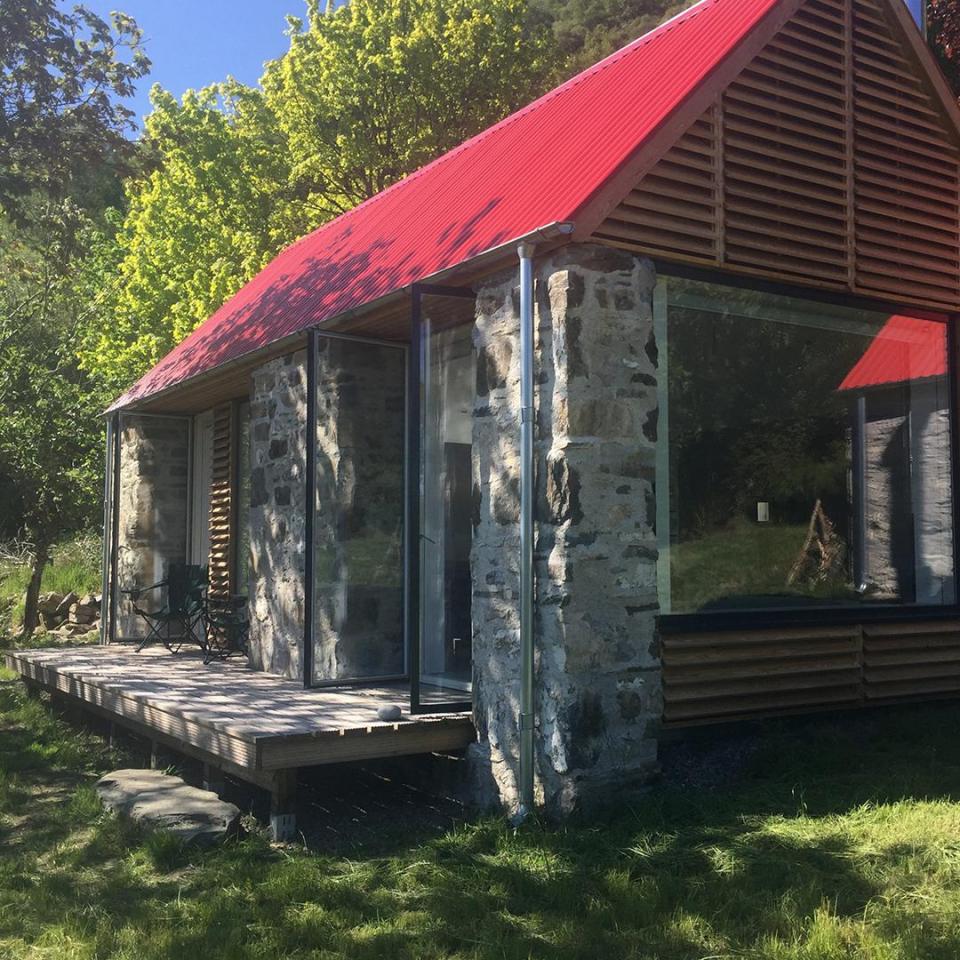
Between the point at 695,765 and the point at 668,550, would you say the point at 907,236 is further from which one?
the point at 695,765

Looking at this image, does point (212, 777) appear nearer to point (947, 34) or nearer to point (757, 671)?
point (757, 671)

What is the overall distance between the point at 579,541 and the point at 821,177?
3232mm

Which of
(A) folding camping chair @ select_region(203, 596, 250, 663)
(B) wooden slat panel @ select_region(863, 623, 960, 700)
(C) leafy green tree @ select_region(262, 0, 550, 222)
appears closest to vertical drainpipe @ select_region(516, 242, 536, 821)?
(B) wooden slat panel @ select_region(863, 623, 960, 700)

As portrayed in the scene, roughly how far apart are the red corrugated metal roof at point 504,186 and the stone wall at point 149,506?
3.92ft

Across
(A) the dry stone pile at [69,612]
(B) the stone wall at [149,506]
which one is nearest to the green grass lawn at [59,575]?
(A) the dry stone pile at [69,612]

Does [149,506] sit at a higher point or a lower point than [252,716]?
higher

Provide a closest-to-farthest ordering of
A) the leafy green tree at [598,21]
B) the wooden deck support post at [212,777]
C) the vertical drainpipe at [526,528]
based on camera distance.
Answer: the vertical drainpipe at [526,528]
the wooden deck support post at [212,777]
the leafy green tree at [598,21]

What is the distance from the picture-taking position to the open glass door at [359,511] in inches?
319

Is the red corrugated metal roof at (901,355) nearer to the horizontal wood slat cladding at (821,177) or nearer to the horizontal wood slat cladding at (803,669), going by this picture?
the horizontal wood slat cladding at (821,177)

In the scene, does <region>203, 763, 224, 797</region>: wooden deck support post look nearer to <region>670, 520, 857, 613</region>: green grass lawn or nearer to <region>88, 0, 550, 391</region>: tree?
<region>670, 520, 857, 613</region>: green grass lawn

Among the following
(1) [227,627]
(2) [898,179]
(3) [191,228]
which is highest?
(3) [191,228]

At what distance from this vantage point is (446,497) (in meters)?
7.55

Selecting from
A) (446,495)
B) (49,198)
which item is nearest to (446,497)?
(446,495)

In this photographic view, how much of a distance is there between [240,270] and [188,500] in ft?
32.0
